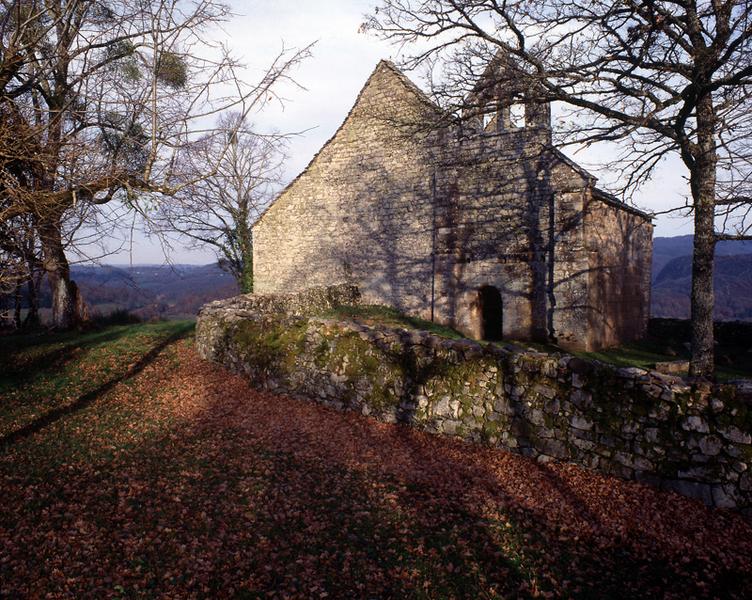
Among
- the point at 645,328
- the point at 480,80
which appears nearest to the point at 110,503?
the point at 480,80

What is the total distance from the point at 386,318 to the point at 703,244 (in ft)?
30.8

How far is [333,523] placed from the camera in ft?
16.2

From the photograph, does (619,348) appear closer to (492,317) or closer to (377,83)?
(492,317)

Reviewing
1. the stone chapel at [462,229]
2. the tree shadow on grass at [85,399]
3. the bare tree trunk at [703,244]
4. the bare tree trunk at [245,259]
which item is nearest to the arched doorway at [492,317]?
the stone chapel at [462,229]

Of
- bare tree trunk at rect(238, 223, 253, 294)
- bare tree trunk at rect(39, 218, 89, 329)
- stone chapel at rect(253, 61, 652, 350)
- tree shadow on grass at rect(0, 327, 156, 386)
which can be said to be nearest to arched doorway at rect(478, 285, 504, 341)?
stone chapel at rect(253, 61, 652, 350)

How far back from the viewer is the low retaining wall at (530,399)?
534cm

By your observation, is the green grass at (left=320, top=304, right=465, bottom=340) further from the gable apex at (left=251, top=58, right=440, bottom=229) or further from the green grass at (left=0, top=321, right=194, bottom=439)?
the gable apex at (left=251, top=58, right=440, bottom=229)

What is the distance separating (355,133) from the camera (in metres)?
17.3

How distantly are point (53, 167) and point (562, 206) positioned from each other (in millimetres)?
12281

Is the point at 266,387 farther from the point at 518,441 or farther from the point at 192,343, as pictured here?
the point at 518,441

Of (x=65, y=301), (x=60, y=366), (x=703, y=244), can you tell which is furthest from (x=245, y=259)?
(x=703, y=244)

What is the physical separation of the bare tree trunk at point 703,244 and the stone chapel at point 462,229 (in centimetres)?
312

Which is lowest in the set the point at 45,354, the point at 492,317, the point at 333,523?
the point at 333,523

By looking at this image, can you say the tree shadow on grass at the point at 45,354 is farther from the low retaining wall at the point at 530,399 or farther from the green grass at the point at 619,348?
the green grass at the point at 619,348
